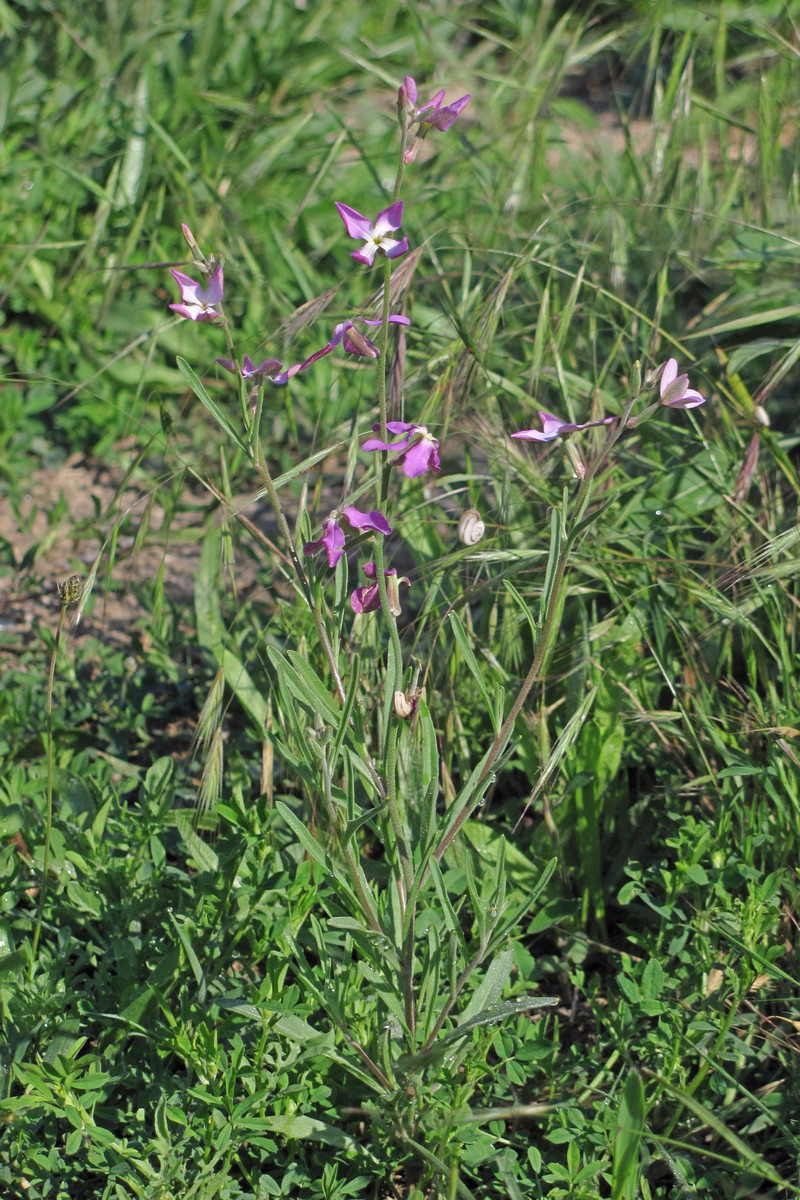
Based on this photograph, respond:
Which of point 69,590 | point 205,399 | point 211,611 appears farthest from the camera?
point 211,611

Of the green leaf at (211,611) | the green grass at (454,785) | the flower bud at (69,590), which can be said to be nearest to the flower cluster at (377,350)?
the green grass at (454,785)

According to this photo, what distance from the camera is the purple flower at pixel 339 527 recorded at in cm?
99

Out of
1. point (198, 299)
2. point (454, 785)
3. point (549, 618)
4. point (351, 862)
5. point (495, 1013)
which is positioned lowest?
point (454, 785)

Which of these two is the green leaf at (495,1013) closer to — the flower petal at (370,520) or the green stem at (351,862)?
A: the green stem at (351,862)

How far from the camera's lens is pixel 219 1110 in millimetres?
1154

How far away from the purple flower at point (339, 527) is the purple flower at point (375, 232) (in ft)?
0.80

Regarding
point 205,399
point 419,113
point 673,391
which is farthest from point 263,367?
point 673,391

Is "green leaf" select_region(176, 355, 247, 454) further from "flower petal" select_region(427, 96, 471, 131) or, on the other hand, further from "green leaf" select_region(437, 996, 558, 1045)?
"green leaf" select_region(437, 996, 558, 1045)

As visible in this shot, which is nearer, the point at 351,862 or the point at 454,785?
the point at 351,862

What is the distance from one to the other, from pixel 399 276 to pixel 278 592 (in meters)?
0.63

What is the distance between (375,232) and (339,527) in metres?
0.30

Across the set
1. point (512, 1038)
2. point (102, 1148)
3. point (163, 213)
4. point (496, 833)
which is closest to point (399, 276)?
point (496, 833)

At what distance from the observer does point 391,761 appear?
1.02 m

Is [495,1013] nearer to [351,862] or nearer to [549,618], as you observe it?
[351,862]
